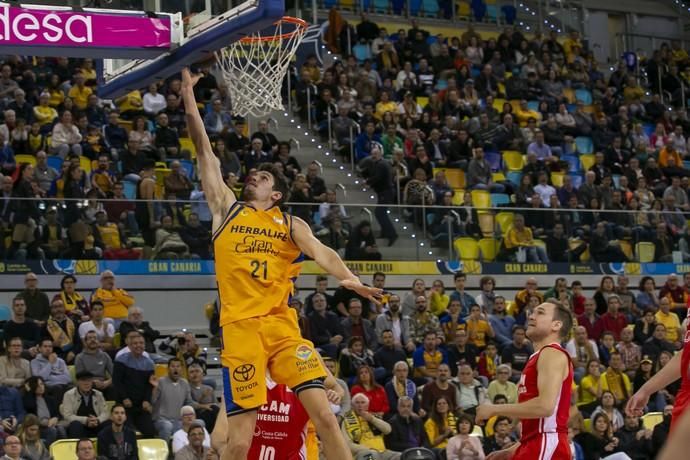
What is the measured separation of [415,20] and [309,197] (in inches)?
449

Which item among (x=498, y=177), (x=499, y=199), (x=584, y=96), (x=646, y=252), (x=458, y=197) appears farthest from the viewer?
(x=584, y=96)

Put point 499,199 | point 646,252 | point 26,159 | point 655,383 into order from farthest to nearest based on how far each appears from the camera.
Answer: point 499,199 < point 646,252 < point 26,159 < point 655,383

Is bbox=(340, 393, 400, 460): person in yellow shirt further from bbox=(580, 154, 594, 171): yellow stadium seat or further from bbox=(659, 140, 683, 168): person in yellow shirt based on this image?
bbox=(659, 140, 683, 168): person in yellow shirt

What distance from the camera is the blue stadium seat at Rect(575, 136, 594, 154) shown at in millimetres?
25697

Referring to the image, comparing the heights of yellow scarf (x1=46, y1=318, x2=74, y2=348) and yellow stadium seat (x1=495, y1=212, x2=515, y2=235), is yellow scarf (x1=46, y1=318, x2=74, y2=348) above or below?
below

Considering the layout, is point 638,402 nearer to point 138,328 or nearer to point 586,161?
point 138,328

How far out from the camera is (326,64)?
2488 cm

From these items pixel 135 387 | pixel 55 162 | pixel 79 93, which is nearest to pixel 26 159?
pixel 55 162

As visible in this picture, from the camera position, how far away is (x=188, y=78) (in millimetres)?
8734

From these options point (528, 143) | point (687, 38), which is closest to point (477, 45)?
point (528, 143)

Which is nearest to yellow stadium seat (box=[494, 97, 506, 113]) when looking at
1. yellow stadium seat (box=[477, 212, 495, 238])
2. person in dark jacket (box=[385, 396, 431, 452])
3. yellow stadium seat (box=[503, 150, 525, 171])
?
yellow stadium seat (box=[503, 150, 525, 171])

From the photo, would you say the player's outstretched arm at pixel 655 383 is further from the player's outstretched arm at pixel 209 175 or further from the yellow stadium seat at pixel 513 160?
the yellow stadium seat at pixel 513 160

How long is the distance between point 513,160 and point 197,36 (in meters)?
15.2

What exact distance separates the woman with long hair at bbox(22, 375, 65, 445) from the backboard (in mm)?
4980
